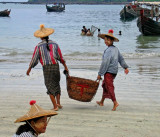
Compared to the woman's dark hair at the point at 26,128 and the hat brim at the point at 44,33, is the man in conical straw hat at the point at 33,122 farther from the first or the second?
the hat brim at the point at 44,33

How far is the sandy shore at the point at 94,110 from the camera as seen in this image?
4.84 metres

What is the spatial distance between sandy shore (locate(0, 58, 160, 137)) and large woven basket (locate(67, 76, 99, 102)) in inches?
8.7

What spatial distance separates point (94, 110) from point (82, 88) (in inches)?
15.9

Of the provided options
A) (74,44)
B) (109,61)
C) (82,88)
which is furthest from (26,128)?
(74,44)

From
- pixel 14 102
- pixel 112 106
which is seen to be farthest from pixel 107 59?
pixel 14 102

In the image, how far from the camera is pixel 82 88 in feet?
19.7

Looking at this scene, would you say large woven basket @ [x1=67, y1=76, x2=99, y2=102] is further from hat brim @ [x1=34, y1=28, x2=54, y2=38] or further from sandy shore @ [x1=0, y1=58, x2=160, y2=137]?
hat brim @ [x1=34, y1=28, x2=54, y2=38]

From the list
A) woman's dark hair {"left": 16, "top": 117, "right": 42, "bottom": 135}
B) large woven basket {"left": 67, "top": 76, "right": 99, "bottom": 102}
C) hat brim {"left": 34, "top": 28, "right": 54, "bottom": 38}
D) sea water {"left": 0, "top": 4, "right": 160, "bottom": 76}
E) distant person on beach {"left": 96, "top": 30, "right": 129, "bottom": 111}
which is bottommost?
sea water {"left": 0, "top": 4, "right": 160, "bottom": 76}

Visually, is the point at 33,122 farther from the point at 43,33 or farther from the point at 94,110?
the point at 94,110

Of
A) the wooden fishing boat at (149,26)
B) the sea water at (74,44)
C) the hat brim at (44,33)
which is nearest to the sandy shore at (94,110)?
the hat brim at (44,33)

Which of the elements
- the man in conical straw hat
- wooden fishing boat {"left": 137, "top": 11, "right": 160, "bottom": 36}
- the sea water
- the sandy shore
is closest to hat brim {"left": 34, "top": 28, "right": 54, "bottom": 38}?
the sandy shore

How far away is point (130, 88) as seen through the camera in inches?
312

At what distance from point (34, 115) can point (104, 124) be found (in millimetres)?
2344

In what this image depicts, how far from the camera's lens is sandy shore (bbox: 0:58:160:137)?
4844 mm
